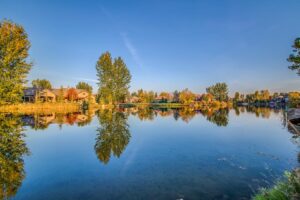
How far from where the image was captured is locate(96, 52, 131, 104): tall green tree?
5978cm

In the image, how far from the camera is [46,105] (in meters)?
42.4

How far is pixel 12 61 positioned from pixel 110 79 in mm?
34369

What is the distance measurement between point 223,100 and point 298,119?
127581 mm

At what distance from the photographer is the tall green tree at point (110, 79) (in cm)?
5978

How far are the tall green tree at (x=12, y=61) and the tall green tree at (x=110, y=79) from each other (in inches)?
1129

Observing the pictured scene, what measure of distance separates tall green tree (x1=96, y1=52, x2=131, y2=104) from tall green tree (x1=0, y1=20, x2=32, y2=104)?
1129 inches

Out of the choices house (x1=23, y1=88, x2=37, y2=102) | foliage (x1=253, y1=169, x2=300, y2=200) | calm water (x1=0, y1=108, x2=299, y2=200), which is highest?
house (x1=23, y1=88, x2=37, y2=102)

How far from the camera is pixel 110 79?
62.5m

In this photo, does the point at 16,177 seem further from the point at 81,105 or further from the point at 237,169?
the point at 81,105

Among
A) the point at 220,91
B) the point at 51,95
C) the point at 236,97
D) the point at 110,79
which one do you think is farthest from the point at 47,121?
the point at 236,97

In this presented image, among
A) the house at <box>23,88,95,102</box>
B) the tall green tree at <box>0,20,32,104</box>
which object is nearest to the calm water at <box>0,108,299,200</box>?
the tall green tree at <box>0,20,32,104</box>

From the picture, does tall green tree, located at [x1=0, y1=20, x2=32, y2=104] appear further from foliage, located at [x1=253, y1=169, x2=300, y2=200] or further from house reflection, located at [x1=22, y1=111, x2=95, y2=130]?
foliage, located at [x1=253, y1=169, x2=300, y2=200]

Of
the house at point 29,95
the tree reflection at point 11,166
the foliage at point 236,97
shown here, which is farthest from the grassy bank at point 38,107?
the foliage at point 236,97

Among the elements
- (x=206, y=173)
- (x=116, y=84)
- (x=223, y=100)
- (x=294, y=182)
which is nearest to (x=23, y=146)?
(x=206, y=173)
